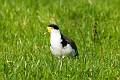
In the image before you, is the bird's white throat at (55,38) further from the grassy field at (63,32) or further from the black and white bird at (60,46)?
the grassy field at (63,32)

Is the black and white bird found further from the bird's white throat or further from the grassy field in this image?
the grassy field

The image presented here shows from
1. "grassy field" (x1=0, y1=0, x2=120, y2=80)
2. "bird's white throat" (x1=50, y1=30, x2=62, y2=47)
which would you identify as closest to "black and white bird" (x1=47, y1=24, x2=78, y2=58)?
"bird's white throat" (x1=50, y1=30, x2=62, y2=47)

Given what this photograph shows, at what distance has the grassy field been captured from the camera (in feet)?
20.5

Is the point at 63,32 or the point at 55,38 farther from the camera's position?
the point at 63,32

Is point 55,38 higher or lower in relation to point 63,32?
higher

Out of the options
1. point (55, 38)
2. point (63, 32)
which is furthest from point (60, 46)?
point (63, 32)

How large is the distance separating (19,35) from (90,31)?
1123 millimetres

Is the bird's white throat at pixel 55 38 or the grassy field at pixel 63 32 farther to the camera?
the bird's white throat at pixel 55 38

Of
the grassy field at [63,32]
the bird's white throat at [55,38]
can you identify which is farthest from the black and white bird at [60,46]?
the grassy field at [63,32]

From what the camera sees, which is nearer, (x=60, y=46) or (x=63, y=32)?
(x=60, y=46)

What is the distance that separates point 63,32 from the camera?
28.3 ft

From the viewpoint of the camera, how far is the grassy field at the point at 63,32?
6.23 meters

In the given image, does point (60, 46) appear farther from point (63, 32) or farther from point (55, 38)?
point (63, 32)

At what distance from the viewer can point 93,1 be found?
1028 cm
